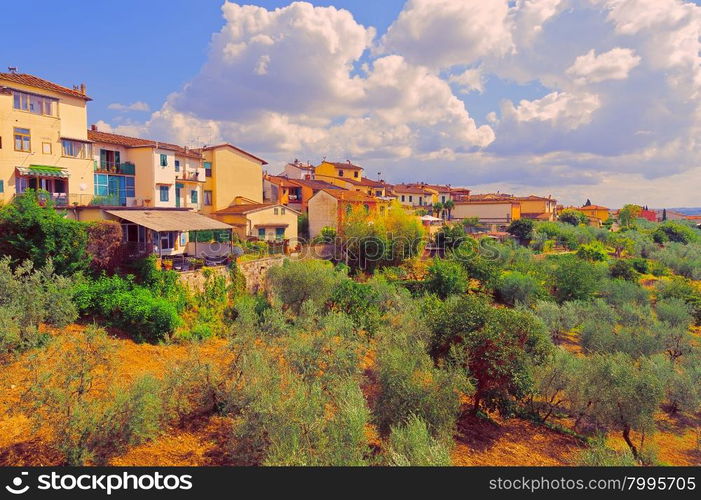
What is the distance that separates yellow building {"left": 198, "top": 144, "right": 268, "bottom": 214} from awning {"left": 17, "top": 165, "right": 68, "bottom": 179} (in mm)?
15674

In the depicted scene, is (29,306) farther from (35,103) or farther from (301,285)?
(35,103)

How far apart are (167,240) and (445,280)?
70.7ft

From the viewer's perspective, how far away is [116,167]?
115 feet

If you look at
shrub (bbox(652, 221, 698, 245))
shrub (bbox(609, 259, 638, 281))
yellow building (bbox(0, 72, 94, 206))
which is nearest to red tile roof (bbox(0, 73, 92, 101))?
yellow building (bbox(0, 72, 94, 206))

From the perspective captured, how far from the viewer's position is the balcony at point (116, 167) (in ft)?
111

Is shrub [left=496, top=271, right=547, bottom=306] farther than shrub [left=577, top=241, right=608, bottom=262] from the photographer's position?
No

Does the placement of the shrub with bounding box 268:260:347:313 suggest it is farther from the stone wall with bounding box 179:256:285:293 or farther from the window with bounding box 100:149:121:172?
the window with bounding box 100:149:121:172

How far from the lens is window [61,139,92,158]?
1180 inches

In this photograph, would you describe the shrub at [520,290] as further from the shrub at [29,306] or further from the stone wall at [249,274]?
the shrub at [29,306]

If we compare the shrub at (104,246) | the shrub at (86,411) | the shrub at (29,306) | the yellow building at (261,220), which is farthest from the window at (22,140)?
the shrub at (86,411)

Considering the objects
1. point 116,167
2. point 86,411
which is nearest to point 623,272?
point 116,167

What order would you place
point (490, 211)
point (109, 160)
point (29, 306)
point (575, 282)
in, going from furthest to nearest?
1. point (490, 211)
2. point (575, 282)
3. point (109, 160)
4. point (29, 306)

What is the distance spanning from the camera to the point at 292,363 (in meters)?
15.4
